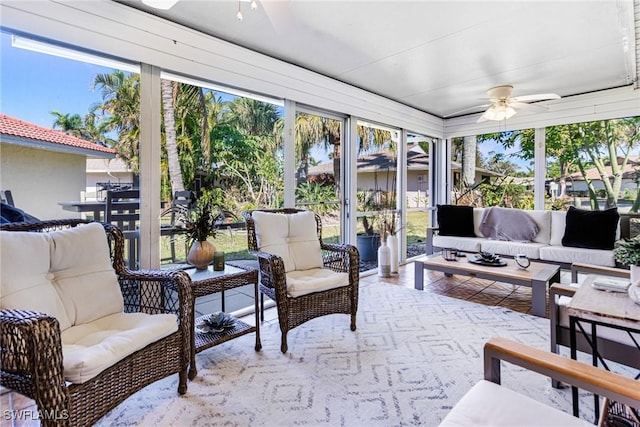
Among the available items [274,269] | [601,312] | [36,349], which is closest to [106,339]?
[36,349]

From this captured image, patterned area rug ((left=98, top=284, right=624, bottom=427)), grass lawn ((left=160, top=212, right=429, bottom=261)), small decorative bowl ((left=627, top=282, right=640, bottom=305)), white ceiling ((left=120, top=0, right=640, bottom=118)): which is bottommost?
patterned area rug ((left=98, top=284, right=624, bottom=427))

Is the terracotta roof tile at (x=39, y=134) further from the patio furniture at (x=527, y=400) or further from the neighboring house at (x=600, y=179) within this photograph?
the neighboring house at (x=600, y=179)

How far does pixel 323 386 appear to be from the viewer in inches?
76.2

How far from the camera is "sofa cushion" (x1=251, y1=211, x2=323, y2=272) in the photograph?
8.94 ft

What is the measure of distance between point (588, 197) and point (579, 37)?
2628mm

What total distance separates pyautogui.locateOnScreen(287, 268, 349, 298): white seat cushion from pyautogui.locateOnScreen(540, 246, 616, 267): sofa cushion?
106 inches

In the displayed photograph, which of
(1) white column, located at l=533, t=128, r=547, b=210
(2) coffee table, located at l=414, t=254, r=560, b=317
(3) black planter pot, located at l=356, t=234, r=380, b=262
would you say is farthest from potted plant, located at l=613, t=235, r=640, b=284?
(1) white column, located at l=533, t=128, r=547, b=210

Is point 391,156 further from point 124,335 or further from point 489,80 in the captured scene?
point 124,335

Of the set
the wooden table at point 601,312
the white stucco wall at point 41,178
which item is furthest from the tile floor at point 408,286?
the wooden table at point 601,312

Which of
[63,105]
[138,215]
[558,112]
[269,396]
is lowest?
[269,396]

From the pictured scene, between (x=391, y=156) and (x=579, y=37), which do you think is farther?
(x=391, y=156)

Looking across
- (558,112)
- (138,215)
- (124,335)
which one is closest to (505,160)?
(558,112)

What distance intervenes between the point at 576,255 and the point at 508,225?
3.12 ft

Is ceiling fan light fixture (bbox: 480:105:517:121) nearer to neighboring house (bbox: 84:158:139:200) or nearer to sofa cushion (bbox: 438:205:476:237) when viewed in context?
sofa cushion (bbox: 438:205:476:237)
